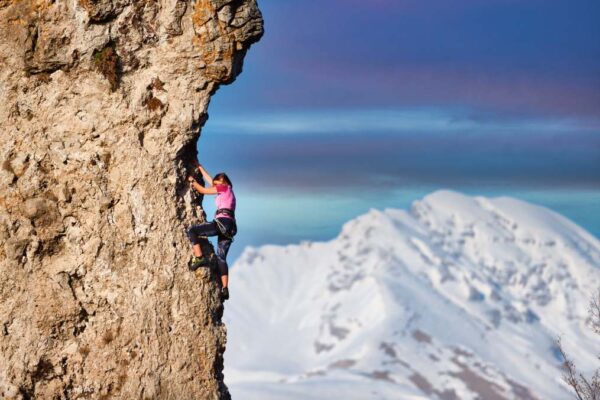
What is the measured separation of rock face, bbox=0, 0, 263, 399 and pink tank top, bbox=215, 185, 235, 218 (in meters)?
0.67

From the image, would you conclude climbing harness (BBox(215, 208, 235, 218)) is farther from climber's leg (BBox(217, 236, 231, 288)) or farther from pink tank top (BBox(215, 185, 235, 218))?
climber's leg (BBox(217, 236, 231, 288))

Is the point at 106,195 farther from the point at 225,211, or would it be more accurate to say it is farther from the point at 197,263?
the point at 225,211

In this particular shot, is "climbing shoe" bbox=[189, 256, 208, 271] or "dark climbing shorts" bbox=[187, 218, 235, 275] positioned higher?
"dark climbing shorts" bbox=[187, 218, 235, 275]

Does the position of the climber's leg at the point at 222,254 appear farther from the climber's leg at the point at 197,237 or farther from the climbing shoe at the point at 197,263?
the climbing shoe at the point at 197,263

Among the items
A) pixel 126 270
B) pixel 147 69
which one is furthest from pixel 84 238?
pixel 147 69

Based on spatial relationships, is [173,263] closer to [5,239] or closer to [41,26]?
[5,239]

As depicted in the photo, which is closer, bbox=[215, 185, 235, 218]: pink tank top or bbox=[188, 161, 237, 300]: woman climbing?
bbox=[188, 161, 237, 300]: woman climbing

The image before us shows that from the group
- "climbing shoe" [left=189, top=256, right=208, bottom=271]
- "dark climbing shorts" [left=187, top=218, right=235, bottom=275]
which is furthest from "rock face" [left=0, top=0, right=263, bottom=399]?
"dark climbing shorts" [left=187, top=218, right=235, bottom=275]

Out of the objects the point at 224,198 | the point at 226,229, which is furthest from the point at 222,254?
the point at 224,198

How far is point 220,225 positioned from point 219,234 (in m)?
0.26

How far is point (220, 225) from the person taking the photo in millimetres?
19828

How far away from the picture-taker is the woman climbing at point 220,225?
769 inches

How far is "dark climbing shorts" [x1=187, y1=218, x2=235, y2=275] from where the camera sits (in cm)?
1955

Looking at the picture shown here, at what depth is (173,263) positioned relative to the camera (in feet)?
63.9
